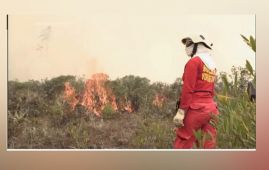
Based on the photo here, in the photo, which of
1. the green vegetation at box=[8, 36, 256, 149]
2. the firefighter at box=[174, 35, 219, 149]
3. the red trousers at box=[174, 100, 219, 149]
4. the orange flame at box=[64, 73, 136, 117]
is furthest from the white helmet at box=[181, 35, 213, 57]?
the orange flame at box=[64, 73, 136, 117]

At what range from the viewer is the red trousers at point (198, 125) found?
11.5ft

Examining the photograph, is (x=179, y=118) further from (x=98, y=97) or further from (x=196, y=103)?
(x=98, y=97)

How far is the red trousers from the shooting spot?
3.52 metres

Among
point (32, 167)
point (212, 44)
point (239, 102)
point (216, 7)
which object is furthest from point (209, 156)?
point (32, 167)

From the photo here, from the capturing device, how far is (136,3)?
3.54 m

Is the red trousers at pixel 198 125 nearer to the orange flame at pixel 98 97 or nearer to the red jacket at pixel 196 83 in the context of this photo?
the red jacket at pixel 196 83

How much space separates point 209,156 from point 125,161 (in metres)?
0.69

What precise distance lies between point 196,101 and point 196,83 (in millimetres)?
147

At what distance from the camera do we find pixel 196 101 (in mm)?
3527

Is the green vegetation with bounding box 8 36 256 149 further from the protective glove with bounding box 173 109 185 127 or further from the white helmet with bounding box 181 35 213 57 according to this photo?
the white helmet with bounding box 181 35 213 57

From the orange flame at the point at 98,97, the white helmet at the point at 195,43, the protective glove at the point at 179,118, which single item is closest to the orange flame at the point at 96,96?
the orange flame at the point at 98,97

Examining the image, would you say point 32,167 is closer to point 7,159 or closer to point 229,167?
point 7,159

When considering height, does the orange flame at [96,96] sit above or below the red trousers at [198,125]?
above

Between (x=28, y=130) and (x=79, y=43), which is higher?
(x=79, y=43)
